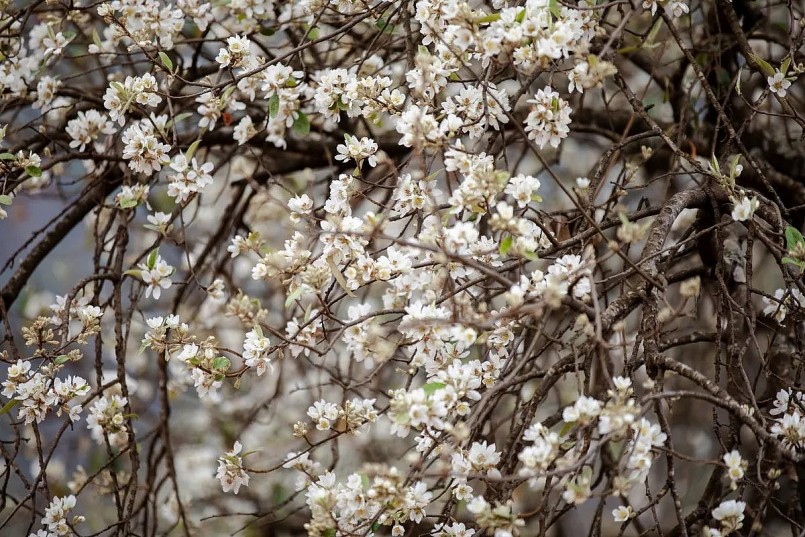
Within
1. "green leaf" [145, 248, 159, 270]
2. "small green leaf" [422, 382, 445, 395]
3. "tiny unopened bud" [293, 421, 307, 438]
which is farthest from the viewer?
"green leaf" [145, 248, 159, 270]

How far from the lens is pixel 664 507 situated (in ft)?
13.3

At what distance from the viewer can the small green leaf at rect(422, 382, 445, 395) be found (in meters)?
1.18

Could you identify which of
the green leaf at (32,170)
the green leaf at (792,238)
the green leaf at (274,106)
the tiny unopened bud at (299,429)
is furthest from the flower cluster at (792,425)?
the green leaf at (32,170)

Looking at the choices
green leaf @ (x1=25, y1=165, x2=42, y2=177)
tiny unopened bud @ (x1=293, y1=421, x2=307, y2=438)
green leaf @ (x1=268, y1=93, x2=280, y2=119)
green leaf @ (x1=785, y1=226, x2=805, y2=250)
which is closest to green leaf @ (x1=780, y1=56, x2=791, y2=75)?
green leaf @ (x1=785, y1=226, x2=805, y2=250)

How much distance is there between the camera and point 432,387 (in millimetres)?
1189

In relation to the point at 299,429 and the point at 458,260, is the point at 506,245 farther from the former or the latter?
the point at 299,429

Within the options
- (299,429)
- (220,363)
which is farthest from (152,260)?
(299,429)

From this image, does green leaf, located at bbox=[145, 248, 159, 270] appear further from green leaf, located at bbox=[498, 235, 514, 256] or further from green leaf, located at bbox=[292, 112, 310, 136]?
green leaf, located at bbox=[498, 235, 514, 256]

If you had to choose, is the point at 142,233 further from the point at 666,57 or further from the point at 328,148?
the point at 666,57

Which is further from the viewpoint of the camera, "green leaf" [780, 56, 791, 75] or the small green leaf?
"green leaf" [780, 56, 791, 75]

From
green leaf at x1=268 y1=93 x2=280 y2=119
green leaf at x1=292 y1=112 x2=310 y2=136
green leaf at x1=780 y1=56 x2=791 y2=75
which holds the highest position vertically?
green leaf at x1=292 y1=112 x2=310 y2=136

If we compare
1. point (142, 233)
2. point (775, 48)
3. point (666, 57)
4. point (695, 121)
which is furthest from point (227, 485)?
point (775, 48)

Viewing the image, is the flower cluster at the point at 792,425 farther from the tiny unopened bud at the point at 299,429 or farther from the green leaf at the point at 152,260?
the green leaf at the point at 152,260

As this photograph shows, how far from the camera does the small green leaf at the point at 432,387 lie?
118 cm
